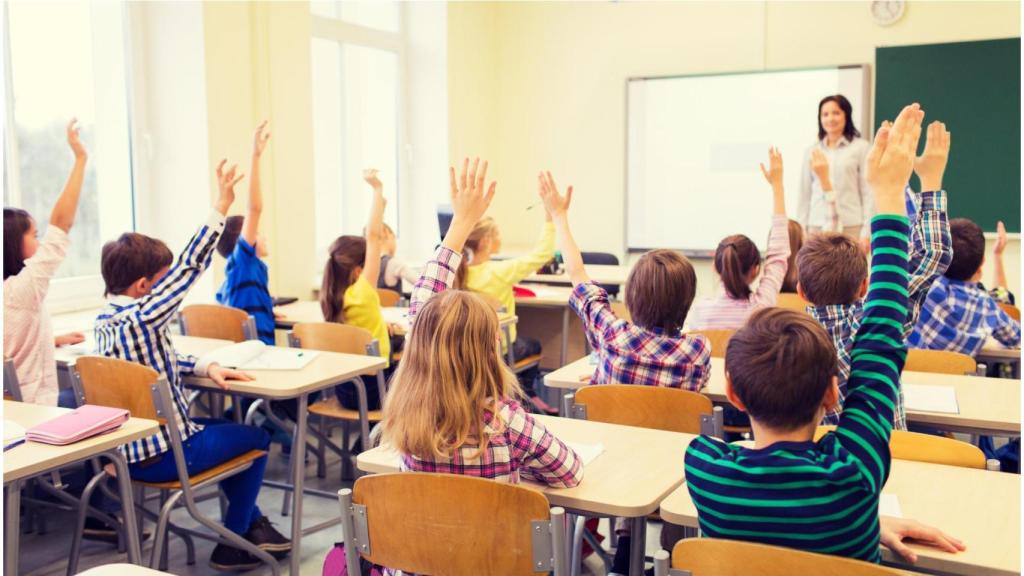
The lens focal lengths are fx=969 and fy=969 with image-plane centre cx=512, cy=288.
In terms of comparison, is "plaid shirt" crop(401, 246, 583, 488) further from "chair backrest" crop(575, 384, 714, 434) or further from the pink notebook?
the pink notebook

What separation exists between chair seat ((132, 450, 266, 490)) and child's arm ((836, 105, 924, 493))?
2020 millimetres

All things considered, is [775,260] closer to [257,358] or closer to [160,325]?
[257,358]

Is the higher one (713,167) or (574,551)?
(713,167)

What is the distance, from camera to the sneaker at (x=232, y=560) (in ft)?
10.3

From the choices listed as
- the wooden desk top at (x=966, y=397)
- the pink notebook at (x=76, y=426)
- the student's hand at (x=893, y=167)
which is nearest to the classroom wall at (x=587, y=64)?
the wooden desk top at (x=966, y=397)

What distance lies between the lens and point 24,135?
4555 millimetres

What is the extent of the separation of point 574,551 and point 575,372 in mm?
600

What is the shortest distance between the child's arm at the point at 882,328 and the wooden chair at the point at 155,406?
192 cm

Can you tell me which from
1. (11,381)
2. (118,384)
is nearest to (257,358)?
(118,384)

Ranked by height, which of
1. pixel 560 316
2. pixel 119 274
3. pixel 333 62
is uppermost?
pixel 333 62

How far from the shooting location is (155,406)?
2.76m

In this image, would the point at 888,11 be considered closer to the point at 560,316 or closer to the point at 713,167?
the point at 713,167

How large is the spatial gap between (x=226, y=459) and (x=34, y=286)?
2.92ft

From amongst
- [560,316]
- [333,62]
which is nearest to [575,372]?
[560,316]
